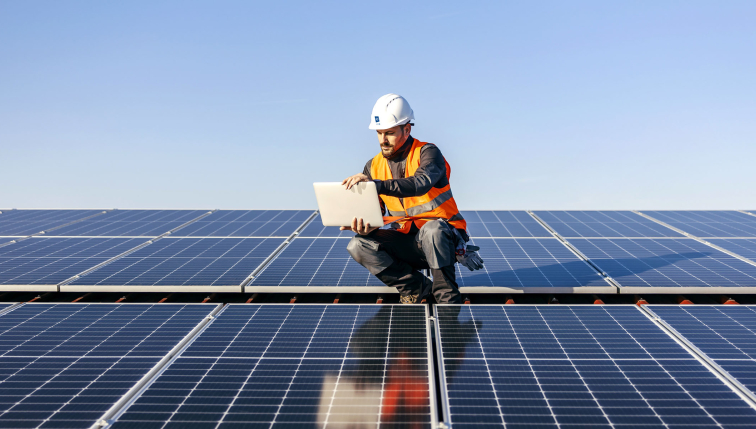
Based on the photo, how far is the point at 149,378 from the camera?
3479 mm

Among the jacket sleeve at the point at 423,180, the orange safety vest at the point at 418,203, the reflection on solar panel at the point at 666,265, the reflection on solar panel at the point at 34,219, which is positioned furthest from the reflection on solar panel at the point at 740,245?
the reflection on solar panel at the point at 34,219

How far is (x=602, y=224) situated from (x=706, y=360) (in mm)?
5728

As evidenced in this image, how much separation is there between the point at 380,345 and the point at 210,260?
12.3 ft

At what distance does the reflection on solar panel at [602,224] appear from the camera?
826cm

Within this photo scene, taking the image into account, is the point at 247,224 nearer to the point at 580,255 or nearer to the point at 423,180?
the point at 423,180

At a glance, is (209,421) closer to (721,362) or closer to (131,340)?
(131,340)

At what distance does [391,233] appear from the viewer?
18.1ft

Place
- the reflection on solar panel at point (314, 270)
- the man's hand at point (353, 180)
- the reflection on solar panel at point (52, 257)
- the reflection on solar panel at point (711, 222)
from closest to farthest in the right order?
the man's hand at point (353, 180) < the reflection on solar panel at point (314, 270) < the reflection on solar panel at point (52, 257) < the reflection on solar panel at point (711, 222)

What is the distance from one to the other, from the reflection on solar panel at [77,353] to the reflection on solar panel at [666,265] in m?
5.12

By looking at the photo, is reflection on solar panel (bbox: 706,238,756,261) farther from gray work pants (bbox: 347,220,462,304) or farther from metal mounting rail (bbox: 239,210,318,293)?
metal mounting rail (bbox: 239,210,318,293)

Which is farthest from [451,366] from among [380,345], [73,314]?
[73,314]

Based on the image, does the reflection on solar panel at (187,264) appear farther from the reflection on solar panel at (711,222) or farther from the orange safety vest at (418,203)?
the reflection on solar panel at (711,222)

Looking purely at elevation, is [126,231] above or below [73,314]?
above

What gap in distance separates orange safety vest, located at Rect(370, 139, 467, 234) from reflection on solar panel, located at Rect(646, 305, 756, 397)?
7.47ft
